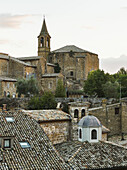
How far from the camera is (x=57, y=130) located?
21.9 meters

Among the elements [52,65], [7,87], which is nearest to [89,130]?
[7,87]

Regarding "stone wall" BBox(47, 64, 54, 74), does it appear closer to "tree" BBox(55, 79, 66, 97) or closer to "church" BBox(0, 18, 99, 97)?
"church" BBox(0, 18, 99, 97)

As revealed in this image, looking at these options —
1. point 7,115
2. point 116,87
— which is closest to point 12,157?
point 7,115

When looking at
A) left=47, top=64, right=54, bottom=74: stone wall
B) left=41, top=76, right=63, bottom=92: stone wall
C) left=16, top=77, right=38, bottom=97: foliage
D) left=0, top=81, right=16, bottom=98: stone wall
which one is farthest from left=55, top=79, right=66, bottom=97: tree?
left=47, top=64, right=54, bottom=74: stone wall

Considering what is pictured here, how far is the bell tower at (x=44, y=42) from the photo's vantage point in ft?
266

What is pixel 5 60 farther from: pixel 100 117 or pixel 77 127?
pixel 77 127

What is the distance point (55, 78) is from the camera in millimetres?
62719

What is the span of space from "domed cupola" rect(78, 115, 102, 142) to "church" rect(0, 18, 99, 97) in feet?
137

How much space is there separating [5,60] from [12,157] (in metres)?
49.9

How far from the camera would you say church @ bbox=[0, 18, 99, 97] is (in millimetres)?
62938

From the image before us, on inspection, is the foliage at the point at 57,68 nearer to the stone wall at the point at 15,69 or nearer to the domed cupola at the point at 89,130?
the stone wall at the point at 15,69

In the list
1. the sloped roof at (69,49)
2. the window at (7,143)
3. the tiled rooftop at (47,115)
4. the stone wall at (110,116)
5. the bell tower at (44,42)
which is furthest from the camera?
the bell tower at (44,42)

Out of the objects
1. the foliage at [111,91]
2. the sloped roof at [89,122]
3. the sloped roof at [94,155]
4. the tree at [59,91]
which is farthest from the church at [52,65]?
the sloped roof at [94,155]

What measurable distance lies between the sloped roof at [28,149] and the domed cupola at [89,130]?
4.05 m
